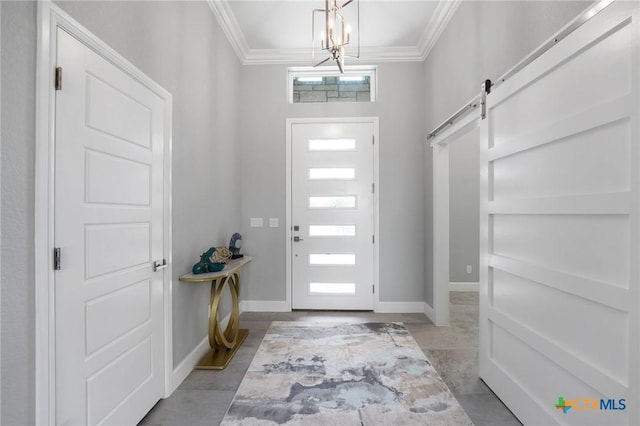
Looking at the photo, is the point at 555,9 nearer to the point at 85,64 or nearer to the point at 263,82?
the point at 85,64

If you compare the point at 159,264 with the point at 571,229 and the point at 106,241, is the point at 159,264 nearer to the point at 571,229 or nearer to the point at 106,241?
the point at 106,241

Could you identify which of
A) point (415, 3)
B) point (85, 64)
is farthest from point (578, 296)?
point (415, 3)

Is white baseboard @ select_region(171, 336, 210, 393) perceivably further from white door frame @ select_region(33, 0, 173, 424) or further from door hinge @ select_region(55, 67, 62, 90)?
door hinge @ select_region(55, 67, 62, 90)

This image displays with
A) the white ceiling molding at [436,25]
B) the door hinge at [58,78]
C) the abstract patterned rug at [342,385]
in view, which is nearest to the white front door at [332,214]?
the abstract patterned rug at [342,385]

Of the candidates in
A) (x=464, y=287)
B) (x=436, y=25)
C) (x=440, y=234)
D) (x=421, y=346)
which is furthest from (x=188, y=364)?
(x=464, y=287)

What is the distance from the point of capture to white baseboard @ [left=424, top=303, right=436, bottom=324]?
11.0 ft

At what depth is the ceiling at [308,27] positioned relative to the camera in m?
2.90

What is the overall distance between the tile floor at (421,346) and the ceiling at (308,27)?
318 centimetres

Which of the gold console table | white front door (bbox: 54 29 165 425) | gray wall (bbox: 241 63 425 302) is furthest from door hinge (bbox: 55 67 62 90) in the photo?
gray wall (bbox: 241 63 425 302)

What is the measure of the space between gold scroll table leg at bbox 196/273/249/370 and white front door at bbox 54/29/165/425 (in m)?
0.46

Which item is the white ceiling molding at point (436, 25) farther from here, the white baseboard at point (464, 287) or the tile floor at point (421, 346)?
the white baseboard at point (464, 287)

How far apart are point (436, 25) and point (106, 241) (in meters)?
3.53

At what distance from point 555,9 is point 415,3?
173 cm

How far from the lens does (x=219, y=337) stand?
246cm
